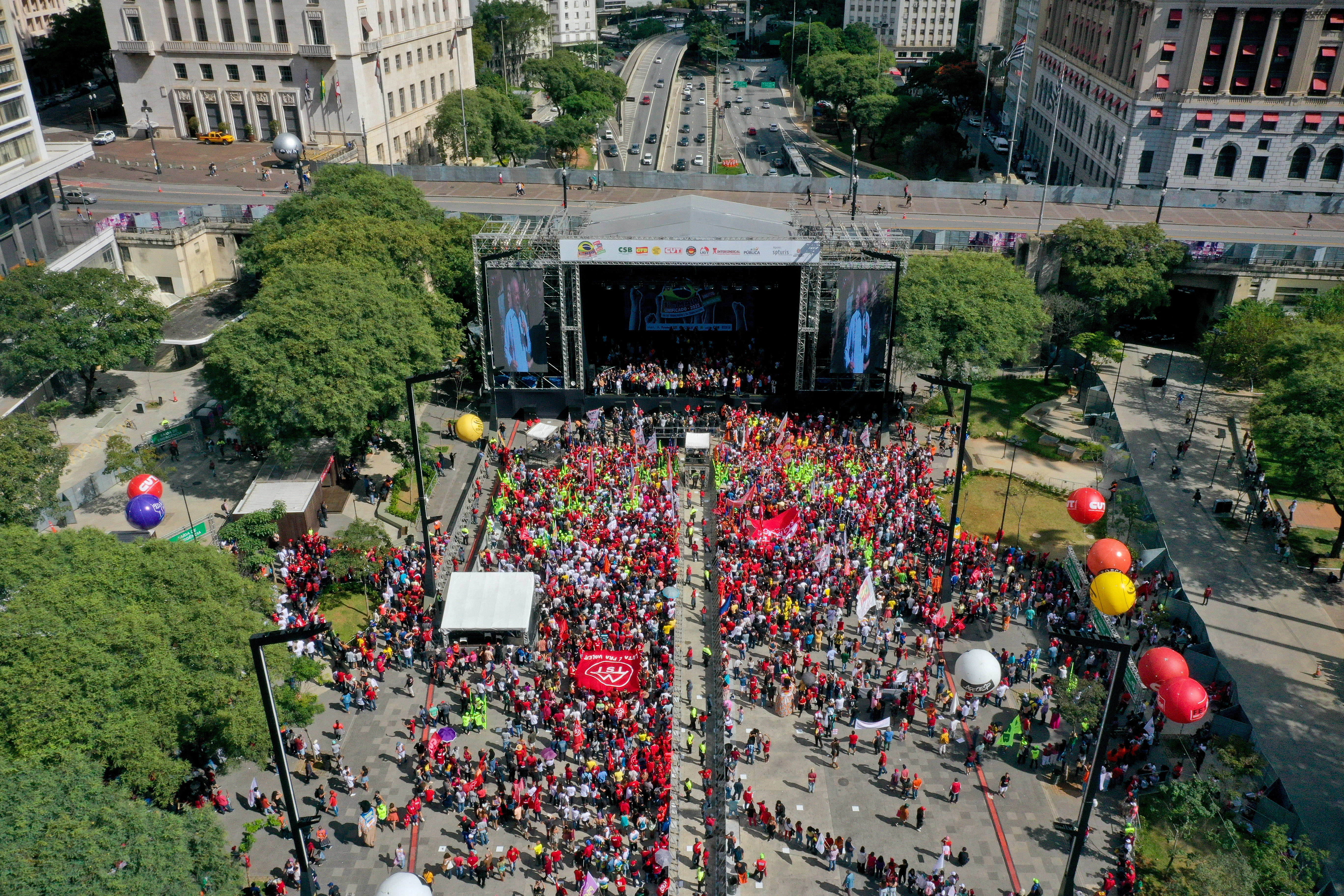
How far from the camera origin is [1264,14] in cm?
7319

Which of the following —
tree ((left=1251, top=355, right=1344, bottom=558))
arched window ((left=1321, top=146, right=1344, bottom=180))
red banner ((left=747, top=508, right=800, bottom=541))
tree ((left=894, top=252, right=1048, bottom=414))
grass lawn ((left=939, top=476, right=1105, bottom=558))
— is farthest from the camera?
arched window ((left=1321, top=146, right=1344, bottom=180))

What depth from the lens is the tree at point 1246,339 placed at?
49.1 metres

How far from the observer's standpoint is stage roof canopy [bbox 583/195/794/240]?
48.6 meters

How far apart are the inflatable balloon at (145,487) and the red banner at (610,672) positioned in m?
17.6

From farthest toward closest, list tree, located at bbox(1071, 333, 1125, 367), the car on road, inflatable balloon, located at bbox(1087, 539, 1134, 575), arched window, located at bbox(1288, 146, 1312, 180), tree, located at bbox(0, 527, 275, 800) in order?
arched window, located at bbox(1288, 146, 1312, 180) → the car on road → tree, located at bbox(1071, 333, 1125, 367) → inflatable balloon, located at bbox(1087, 539, 1134, 575) → tree, located at bbox(0, 527, 275, 800)

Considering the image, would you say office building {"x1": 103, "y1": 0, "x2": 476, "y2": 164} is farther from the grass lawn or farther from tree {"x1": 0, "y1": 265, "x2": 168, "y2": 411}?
the grass lawn

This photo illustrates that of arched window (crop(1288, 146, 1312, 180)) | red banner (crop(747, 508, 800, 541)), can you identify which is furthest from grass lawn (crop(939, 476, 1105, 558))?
arched window (crop(1288, 146, 1312, 180))

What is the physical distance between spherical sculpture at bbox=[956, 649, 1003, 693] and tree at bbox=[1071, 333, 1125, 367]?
31.2 m

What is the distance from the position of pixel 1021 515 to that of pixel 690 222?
2061cm

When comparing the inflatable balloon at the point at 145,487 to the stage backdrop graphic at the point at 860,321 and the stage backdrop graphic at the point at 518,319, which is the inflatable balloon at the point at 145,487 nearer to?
the stage backdrop graphic at the point at 518,319

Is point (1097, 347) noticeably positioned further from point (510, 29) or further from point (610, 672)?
point (510, 29)

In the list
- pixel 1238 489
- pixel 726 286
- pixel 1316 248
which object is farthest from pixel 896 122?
pixel 1238 489

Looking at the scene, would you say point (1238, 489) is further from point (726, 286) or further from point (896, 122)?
point (896, 122)

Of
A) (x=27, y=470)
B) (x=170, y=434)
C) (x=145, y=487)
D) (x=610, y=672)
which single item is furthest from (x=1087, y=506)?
(x=170, y=434)
